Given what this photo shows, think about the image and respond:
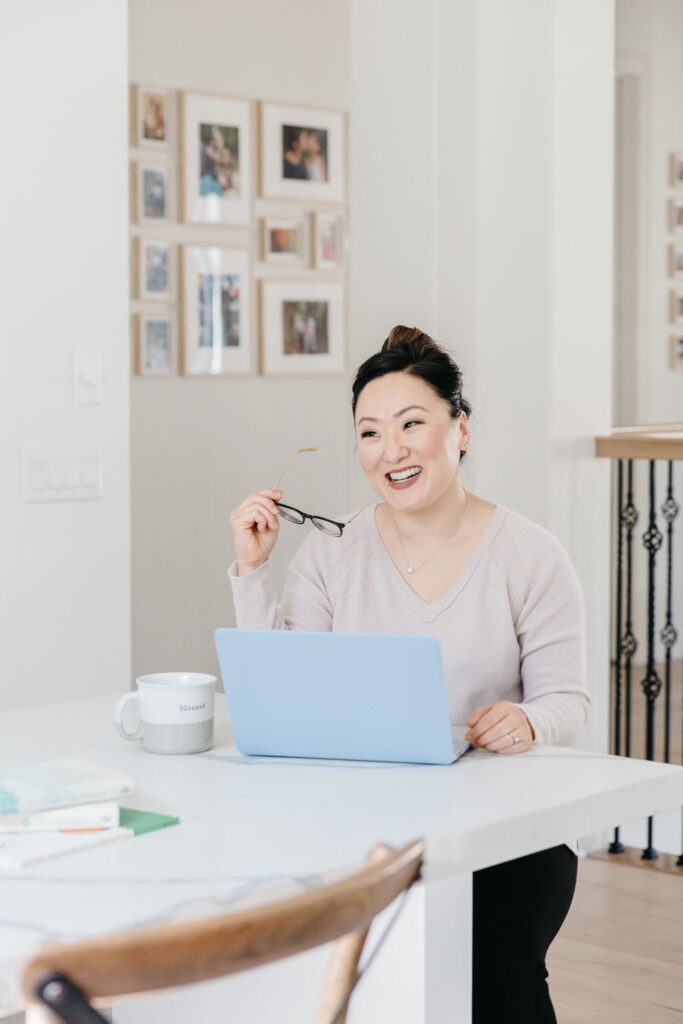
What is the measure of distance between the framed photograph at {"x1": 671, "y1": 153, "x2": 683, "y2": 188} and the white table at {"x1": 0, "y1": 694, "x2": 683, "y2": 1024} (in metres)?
4.94

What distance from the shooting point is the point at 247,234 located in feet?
16.4

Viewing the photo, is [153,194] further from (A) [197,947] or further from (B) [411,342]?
(A) [197,947]

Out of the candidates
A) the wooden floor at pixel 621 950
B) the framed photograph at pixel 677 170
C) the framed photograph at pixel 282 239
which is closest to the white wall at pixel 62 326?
the wooden floor at pixel 621 950

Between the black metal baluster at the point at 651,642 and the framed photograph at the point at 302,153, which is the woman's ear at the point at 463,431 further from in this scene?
the framed photograph at the point at 302,153

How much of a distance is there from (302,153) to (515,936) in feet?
12.7

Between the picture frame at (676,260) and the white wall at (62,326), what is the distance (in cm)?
378

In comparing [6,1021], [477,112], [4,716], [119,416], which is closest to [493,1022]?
[4,716]

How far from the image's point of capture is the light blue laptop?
155cm

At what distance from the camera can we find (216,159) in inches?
191

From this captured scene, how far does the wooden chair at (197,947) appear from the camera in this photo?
853 mm

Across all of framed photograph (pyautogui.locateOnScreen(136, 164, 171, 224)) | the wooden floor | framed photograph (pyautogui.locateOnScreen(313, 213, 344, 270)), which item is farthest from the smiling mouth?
framed photograph (pyautogui.locateOnScreen(313, 213, 344, 270))

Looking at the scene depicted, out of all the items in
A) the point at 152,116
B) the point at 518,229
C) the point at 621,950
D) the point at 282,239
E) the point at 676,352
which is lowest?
the point at 621,950

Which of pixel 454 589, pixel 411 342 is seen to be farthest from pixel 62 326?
pixel 454 589

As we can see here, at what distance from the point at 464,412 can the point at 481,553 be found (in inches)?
10.6
